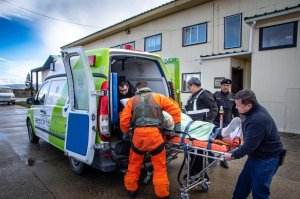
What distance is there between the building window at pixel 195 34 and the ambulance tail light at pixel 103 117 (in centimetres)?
892


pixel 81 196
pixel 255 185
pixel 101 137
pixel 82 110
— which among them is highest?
pixel 82 110

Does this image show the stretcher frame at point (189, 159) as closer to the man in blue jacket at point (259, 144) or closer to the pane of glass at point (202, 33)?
the man in blue jacket at point (259, 144)

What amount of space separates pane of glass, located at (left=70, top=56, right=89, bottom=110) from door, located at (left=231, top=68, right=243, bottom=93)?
25.1 feet

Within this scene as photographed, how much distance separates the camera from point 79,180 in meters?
4.25

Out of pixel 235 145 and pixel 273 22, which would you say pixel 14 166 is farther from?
pixel 273 22

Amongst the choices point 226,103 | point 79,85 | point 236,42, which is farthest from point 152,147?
point 236,42

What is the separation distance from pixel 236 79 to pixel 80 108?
804 centimetres

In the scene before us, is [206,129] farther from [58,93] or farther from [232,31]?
[232,31]

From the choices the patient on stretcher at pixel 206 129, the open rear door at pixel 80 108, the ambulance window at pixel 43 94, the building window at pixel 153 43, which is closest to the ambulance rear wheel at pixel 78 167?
the open rear door at pixel 80 108

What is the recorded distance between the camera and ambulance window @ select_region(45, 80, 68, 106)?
4.70 m

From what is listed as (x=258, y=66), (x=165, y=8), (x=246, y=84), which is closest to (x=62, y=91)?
(x=258, y=66)

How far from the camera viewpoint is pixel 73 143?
12.9ft

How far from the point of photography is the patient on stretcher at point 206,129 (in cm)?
304

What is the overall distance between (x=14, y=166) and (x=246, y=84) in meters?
9.00
